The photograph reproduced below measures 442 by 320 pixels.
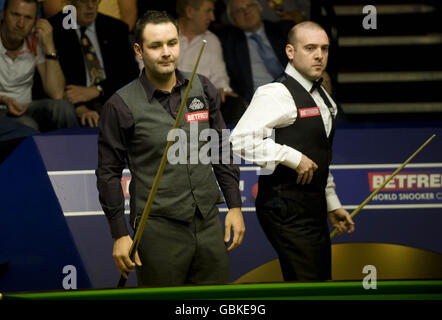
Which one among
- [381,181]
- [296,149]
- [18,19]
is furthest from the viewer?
[18,19]

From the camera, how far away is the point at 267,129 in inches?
103

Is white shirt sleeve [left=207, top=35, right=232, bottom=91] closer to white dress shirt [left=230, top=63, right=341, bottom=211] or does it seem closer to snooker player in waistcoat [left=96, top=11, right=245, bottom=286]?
white dress shirt [left=230, top=63, right=341, bottom=211]

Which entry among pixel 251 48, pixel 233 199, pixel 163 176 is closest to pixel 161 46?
pixel 163 176

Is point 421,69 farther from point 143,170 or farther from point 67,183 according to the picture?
point 143,170

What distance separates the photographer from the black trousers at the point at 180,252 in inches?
96.8

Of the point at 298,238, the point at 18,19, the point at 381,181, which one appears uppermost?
the point at 18,19

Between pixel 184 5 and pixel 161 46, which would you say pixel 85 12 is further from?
pixel 161 46

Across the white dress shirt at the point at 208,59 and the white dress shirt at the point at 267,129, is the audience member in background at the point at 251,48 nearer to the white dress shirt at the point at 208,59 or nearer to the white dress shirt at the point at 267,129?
the white dress shirt at the point at 208,59

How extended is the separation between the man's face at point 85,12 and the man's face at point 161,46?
1.80m

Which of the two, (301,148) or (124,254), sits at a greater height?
(301,148)

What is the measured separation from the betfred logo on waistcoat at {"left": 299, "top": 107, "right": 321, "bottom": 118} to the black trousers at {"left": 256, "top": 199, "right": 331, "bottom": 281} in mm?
334

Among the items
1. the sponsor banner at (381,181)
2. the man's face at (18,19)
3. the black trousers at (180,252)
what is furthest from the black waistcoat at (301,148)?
the man's face at (18,19)

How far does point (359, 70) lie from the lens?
4.88m

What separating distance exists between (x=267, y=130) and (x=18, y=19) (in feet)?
6.61
